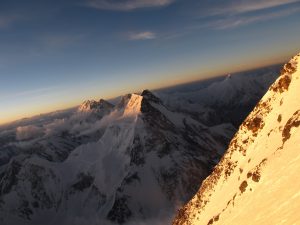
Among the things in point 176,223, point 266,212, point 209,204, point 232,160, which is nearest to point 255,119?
point 232,160

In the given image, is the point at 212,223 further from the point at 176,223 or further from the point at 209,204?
the point at 176,223

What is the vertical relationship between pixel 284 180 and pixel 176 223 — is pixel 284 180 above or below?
above

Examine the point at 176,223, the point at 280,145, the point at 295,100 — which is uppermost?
the point at 295,100

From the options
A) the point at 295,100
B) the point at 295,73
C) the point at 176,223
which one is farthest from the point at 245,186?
the point at 176,223

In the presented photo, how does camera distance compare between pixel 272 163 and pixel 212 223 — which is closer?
Result: pixel 272 163

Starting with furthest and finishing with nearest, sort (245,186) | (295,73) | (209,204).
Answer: (209,204)
(295,73)
(245,186)

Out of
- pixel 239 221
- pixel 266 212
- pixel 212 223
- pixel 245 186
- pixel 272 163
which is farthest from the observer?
pixel 212 223
